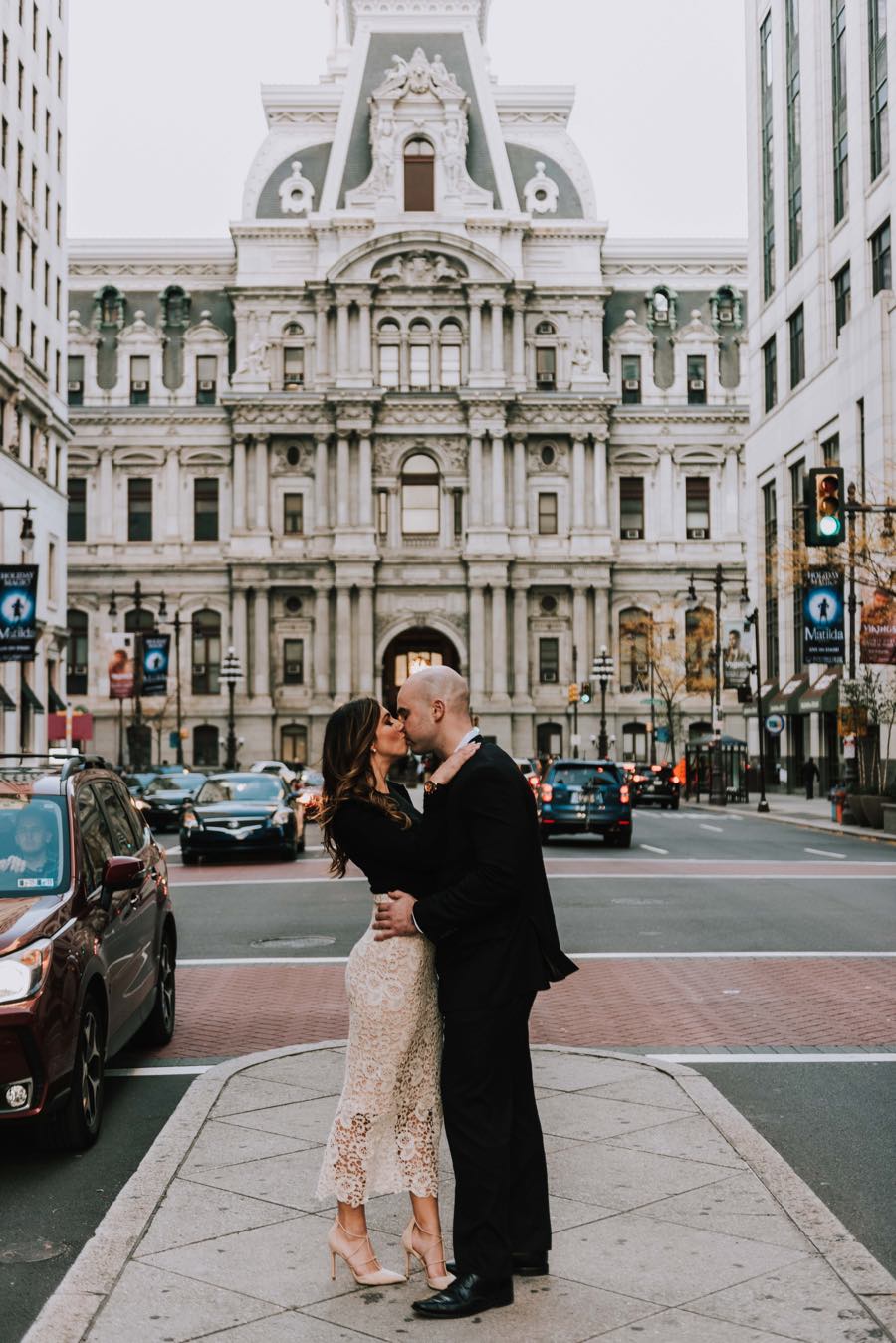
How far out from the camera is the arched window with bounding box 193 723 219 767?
82.6 metres

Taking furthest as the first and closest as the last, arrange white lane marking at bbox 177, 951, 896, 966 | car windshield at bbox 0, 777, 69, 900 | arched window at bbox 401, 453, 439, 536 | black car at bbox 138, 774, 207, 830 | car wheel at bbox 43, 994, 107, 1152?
arched window at bbox 401, 453, 439, 536 < black car at bbox 138, 774, 207, 830 < white lane marking at bbox 177, 951, 896, 966 < car windshield at bbox 0, 777, 69, 900 < car wheel at bbox 43, 994, 107, 1152

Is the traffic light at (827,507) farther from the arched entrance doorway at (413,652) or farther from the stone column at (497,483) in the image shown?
the arched entrance doorway at (413,652)

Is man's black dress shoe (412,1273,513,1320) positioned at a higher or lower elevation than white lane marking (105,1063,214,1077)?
higher

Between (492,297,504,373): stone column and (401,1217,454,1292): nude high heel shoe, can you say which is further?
(492,297,504,373): stone column

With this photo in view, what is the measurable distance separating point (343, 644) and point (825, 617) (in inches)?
1686

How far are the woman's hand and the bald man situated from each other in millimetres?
28

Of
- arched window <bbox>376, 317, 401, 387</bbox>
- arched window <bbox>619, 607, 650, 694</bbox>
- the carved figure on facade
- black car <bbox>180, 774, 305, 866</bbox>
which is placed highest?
the carved figure on facade

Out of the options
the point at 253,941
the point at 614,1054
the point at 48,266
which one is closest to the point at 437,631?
the point at 48,266

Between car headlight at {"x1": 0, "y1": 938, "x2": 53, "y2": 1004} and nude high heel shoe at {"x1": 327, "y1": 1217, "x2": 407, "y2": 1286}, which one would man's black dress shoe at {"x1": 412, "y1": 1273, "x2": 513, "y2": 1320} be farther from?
car headlight at {"x1": 0, "y1": 938, "x2": 53, "y2": 1004}

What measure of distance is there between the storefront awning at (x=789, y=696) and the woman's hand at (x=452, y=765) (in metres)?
50.1

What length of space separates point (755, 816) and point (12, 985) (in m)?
39.6

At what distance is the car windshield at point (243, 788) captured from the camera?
94.6 feet

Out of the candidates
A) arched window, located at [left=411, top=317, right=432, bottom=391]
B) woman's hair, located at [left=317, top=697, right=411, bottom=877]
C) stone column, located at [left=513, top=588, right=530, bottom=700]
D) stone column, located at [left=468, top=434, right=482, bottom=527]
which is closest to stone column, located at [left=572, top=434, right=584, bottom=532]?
stone column, located at [left=513, top=588, right=530, bottom=700]

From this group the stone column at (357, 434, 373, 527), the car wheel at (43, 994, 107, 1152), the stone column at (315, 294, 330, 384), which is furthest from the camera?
the stone column at (315, 294, 330, 384)
